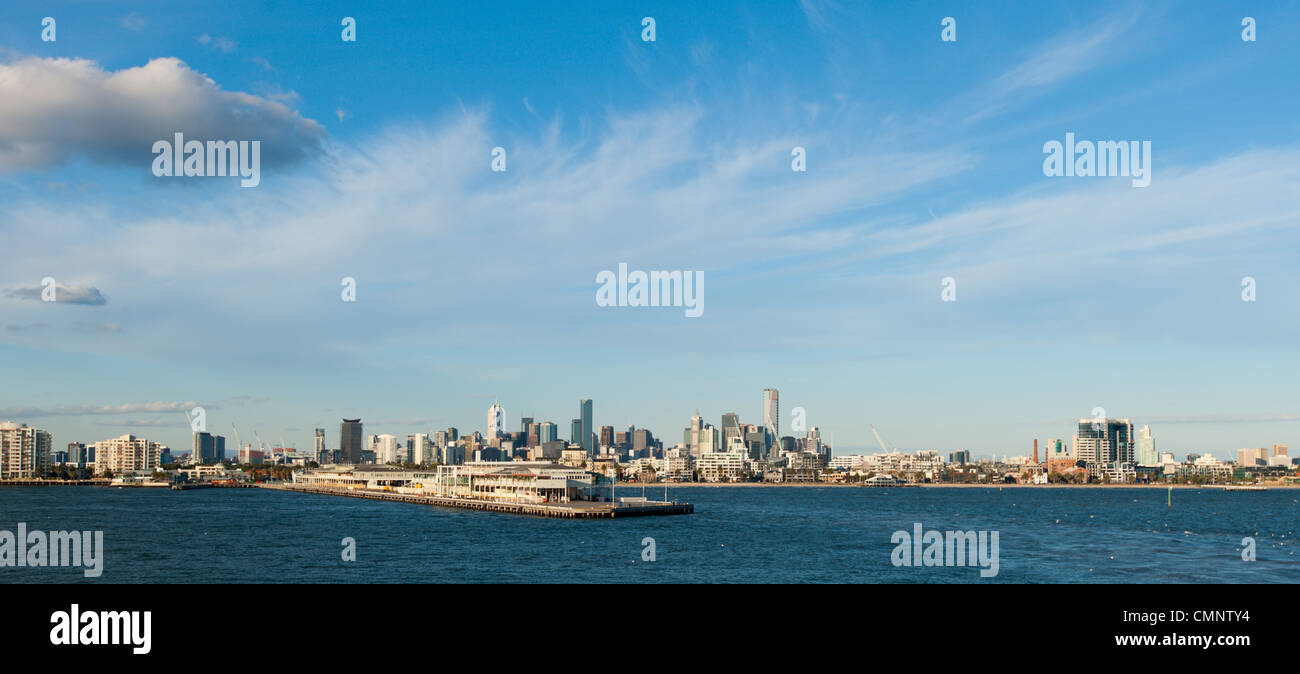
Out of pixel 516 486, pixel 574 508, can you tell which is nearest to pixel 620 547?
pixel 574 508

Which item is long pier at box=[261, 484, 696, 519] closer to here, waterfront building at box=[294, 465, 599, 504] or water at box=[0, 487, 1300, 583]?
waterfront building at box=[294, 465, 599, 504]

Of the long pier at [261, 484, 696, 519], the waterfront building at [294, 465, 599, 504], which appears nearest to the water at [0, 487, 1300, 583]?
the long pier at [261, 484, 696, 519]

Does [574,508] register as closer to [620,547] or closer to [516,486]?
[516,486]

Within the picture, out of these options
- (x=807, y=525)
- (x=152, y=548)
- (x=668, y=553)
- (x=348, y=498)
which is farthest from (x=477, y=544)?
(x=348, y=498)
